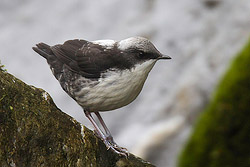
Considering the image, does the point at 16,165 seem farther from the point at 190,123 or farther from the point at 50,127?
the point at 190,123

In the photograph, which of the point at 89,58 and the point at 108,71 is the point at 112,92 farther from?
the point at 89,58

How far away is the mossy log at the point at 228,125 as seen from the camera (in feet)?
19.2

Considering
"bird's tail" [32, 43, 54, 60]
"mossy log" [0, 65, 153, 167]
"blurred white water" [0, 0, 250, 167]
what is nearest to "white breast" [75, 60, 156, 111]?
"mossy log" [0, 65, 153, 167]

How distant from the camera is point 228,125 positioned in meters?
5.92

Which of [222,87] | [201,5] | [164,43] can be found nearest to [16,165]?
[222,87]

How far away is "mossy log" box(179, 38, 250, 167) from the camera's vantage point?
5.84 metres

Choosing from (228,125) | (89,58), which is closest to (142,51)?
(89,58)

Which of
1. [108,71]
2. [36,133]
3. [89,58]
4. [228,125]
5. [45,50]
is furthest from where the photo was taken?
[228,125]

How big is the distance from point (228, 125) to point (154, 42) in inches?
206

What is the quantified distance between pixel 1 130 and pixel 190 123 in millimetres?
6377

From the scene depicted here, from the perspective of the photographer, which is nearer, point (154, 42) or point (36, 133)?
point (36, 133)

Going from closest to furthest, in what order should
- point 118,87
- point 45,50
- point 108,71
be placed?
point 118,87 < point 108,71 < point 45,50

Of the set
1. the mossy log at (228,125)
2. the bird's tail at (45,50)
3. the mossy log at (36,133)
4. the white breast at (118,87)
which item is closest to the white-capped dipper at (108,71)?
the white breast at (118,87)

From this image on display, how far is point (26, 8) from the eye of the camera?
483 inches
